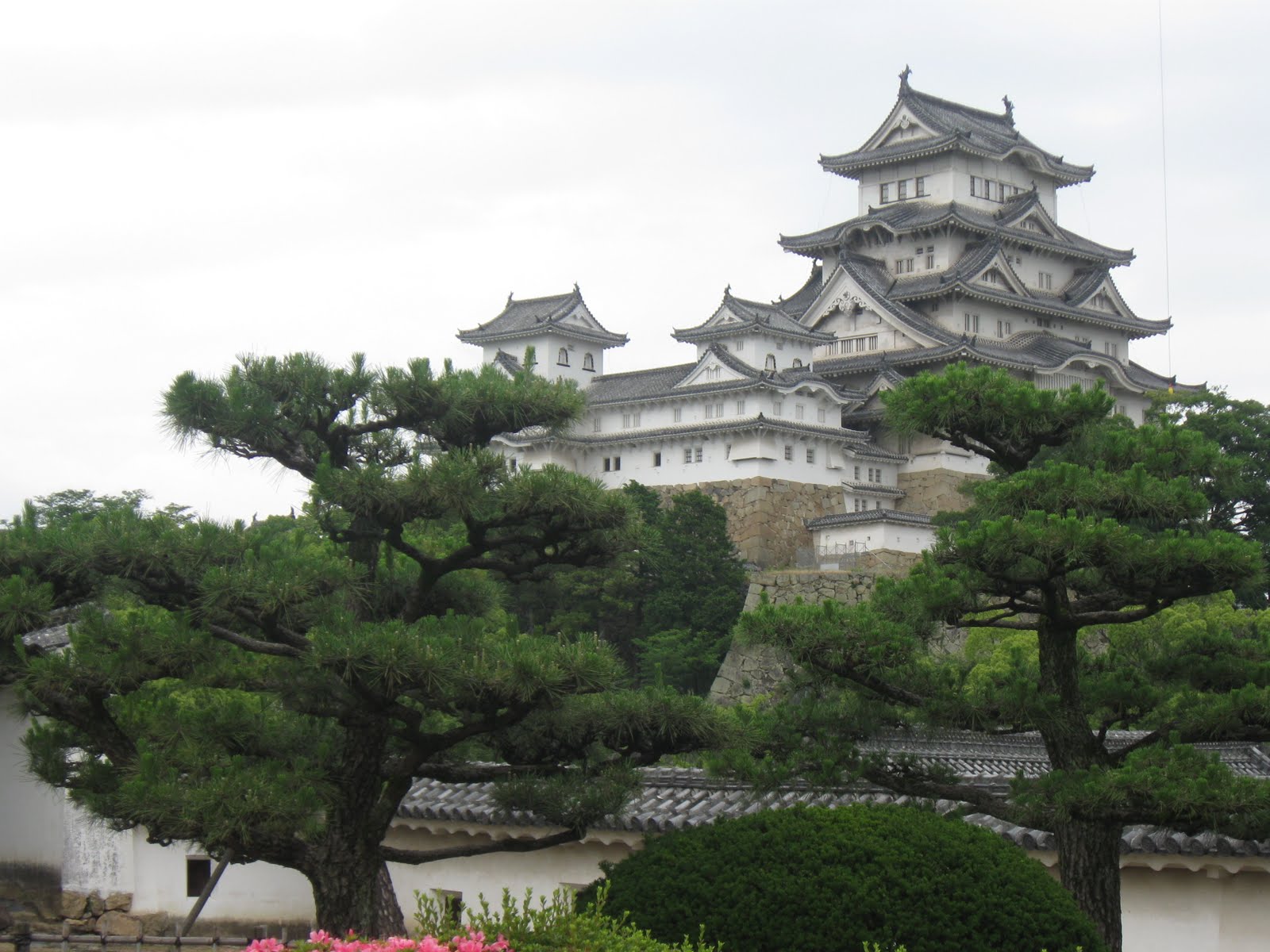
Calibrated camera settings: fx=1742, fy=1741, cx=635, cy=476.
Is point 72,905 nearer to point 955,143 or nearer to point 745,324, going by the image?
point 745,324

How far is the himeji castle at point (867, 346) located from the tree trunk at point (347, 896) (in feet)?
105

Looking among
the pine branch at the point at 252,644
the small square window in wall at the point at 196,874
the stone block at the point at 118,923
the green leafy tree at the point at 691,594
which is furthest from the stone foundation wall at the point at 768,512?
the pine branch at the point at 252,644

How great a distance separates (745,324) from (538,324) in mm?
6074

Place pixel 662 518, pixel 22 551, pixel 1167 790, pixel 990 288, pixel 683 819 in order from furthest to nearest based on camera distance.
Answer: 1. pixel 990 288
2. pixel 662 518
3. pixel 683 819
4. pixel 22 551
5. pixel 1167 790

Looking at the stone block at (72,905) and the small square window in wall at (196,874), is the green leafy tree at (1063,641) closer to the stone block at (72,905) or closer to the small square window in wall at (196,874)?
the small square window in wall at (196,874)

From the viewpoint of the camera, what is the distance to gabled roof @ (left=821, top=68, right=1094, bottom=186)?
51938mm

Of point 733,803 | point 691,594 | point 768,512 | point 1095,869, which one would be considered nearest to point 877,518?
point 768,512

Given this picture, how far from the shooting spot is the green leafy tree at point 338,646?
34.6 feet

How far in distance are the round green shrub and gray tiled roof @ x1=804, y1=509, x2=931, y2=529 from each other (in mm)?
33004

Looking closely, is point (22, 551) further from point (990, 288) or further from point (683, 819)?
point (990, 288)

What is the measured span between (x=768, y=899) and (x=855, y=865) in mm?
527

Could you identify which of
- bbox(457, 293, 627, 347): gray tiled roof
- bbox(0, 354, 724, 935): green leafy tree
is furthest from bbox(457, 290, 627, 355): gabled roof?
bbox(0, 354, 724, 935): green leafy tree

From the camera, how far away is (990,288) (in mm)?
49500

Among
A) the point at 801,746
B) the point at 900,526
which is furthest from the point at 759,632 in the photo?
the point at 900,526
